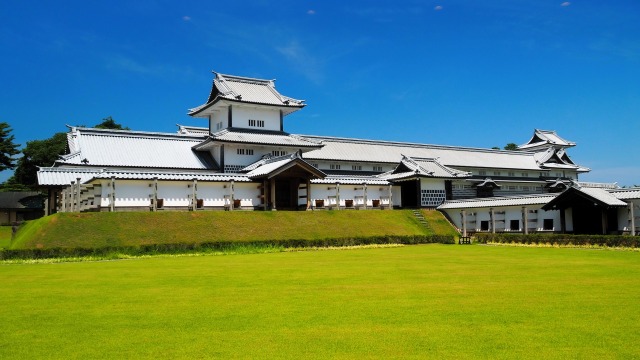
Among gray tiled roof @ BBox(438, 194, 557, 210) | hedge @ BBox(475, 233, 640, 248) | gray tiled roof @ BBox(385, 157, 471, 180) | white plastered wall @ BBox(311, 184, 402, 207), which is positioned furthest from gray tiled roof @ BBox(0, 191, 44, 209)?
hedge @ BBox(475, 233, 640, 248)

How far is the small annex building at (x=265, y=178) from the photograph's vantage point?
39094 millimetres

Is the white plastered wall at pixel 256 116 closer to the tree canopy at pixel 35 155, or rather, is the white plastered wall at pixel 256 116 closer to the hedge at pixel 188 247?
the hedge at pixel 188 247

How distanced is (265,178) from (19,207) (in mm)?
41101

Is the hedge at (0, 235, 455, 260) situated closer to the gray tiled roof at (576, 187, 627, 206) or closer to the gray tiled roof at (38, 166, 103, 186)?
the gray tiled roof at (38, 166, 103, 186)

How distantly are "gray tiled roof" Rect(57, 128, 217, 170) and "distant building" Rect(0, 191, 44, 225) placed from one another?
973 inches

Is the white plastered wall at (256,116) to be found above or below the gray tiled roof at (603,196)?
above

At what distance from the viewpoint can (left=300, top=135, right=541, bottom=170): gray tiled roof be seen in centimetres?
6072

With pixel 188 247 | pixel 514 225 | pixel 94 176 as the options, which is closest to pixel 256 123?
pixel 94 176

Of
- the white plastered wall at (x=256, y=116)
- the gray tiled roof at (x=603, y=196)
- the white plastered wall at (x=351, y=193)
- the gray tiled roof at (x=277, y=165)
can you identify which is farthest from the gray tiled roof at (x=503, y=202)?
the white plastered wall at (x=256, y=116)

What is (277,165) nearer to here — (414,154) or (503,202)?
(503,202)

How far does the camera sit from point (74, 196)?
38594mm

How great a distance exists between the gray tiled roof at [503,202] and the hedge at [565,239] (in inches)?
210

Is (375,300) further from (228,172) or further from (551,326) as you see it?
(228,172)

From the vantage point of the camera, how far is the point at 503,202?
46.8 meters
